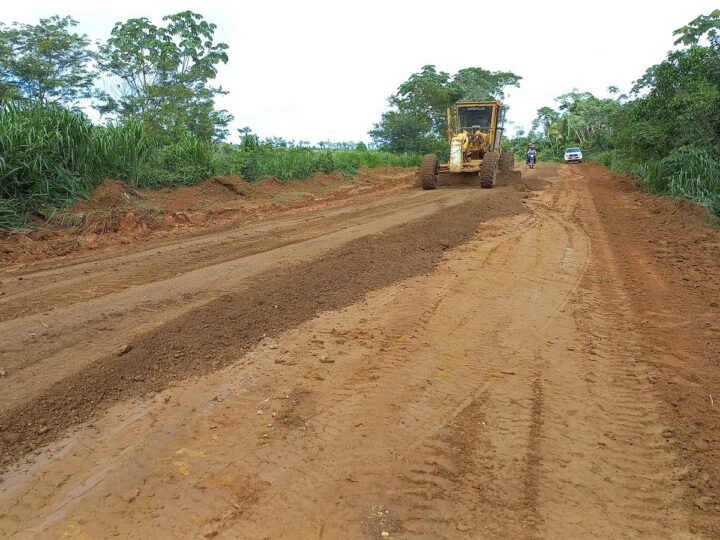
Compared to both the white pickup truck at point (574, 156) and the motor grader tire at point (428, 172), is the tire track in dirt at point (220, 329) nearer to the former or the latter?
the motor grader tire at point (428, 172)

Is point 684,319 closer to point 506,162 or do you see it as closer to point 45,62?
point 506,162

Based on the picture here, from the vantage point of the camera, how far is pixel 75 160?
11234 millimetres

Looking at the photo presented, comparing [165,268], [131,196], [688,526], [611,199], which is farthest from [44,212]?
[611,199]

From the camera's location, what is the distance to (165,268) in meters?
6.71

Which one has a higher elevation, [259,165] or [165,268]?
[259,165]

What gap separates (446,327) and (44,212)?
8.67 m

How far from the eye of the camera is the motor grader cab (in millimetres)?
16189

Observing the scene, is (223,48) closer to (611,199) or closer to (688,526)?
(611,199)

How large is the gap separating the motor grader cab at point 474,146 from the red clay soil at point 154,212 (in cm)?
161

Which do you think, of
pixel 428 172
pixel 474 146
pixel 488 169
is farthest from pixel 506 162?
pixel 428 172

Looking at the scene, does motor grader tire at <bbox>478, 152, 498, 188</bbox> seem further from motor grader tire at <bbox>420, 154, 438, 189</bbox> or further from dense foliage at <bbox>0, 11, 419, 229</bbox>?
dense foliage at <bbox>0, 11, 419, 229</bbox>

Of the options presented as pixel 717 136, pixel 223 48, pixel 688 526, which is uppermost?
pixel 223 48

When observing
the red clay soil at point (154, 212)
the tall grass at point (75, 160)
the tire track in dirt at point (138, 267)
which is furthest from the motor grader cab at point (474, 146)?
the tire track in dirt at point (138, 267)

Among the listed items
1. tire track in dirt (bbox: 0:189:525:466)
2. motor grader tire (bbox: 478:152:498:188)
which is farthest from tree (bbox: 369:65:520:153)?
tire track in dirt (bbox: 0:189:525:466)
